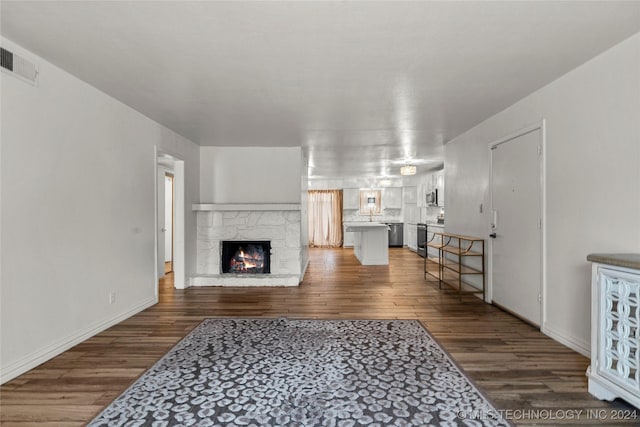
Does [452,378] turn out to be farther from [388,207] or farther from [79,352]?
[388,207]

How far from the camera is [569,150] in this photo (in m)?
2.81

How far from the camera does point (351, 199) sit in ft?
36.0

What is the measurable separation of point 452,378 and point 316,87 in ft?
8.72

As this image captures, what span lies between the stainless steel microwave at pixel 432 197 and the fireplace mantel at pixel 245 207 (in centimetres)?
449

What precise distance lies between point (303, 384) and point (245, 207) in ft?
11.8

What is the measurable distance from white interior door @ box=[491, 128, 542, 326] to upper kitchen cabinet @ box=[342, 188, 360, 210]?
6.90 m

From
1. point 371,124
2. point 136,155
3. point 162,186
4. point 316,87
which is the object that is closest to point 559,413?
point 316,87

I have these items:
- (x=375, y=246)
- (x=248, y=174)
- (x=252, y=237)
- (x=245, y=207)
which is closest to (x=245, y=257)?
(x=252, y=237)

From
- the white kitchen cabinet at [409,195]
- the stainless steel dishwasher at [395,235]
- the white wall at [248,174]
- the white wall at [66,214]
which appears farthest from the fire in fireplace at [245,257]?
the white kitchen cabinet at [409,195]

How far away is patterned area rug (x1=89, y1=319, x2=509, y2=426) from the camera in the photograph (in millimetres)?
1870

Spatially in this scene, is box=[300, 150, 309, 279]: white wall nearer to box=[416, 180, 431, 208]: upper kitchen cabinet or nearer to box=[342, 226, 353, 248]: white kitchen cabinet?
box=[416, 180, 431, 208]: upper kitchen cabinet

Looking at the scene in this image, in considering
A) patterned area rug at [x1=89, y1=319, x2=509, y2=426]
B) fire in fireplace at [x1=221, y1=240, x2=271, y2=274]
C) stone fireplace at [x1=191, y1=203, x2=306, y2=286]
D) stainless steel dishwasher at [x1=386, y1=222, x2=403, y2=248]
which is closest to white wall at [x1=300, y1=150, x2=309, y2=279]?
stone fireplace at [x1=191, y1=203, x2=306, y2=286]

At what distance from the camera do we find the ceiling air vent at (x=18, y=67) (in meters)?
2.23

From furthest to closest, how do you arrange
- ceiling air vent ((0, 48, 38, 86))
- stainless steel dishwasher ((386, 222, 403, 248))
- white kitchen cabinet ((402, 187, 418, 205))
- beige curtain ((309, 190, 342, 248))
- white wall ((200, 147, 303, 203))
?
beige curtain ((309, 190, 342, 248))
stainless steel dishwasher ((386, 222, 403, 248))
white kitchen cabinet ((402, 187, 418, 205))
white wall ((200, 147, 303, 203))
ceiling air vent ((0, 48, 38, 86))
